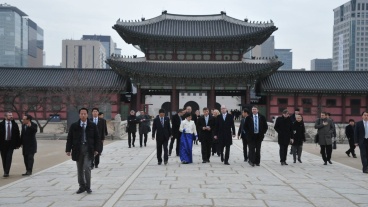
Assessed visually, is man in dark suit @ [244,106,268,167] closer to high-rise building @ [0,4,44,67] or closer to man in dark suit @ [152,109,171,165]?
man in dark suit @ [152,109,171,165]

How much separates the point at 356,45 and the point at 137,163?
131m

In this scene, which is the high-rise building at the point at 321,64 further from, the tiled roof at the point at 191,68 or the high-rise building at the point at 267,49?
the tiled roof at the point at 191,68

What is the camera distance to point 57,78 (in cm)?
3919

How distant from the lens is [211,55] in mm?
37875

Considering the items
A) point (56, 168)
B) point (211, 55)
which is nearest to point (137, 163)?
point (56, 168)

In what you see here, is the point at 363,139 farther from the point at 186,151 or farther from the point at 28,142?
the point at 28,142

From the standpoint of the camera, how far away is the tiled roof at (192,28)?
36616 mm

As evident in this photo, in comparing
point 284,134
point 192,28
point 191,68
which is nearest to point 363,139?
point 284,134

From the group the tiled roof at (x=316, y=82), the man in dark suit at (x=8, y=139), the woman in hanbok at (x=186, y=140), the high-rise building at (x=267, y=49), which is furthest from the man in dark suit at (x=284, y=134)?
the high-rise building at (x=267, y=49)

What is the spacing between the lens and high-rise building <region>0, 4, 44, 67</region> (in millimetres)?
129250

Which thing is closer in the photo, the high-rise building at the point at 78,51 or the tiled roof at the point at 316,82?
the tiled roof at the point at 316,82

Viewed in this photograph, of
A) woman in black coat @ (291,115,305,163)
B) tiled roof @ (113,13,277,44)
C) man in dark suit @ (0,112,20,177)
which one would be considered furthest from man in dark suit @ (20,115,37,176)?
tiled roof @ (113,13,277,44)

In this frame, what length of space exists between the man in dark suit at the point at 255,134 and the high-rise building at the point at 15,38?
414 feet

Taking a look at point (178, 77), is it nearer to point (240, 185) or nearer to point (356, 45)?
point (240, 185)
